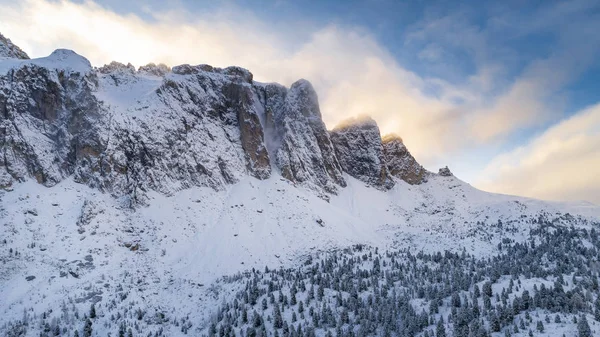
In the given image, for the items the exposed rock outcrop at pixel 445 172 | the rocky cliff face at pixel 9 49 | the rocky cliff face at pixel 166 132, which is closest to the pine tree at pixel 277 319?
the rocky cliff face at pixel 166 132

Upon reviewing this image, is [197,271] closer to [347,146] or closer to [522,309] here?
[522,309]

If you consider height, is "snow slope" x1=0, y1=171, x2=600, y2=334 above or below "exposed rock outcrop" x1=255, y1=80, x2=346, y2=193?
below

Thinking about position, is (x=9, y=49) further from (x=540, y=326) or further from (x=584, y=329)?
(x=584, y=329)

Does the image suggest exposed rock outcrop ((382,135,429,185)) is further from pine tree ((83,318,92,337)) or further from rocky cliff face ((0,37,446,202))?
pine tree ((83,318,92,337))

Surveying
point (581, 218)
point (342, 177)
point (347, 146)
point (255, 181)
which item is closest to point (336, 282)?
point (255, 181)

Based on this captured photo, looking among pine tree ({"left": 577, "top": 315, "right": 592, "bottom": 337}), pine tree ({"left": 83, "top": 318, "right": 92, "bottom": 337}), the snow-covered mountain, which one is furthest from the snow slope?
pine tree ({"left": 577, "top": 315, "right": 592, "bottom": 337})

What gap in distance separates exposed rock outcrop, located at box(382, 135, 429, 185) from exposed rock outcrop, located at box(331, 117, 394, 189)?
795 cm

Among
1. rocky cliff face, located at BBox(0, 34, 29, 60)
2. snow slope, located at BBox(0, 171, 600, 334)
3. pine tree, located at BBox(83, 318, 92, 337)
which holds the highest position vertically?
rocky cliff face, located at BBox(0, 34, 29, 60)

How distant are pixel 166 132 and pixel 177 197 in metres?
20.9

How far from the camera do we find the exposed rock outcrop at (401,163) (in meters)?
170

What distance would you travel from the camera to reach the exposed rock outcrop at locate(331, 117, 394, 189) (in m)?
160

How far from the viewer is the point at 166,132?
11756cm

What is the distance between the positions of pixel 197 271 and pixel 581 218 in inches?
4256

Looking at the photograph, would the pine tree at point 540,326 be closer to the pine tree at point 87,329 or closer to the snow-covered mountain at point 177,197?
the snow-covered mountain at point 177,197
